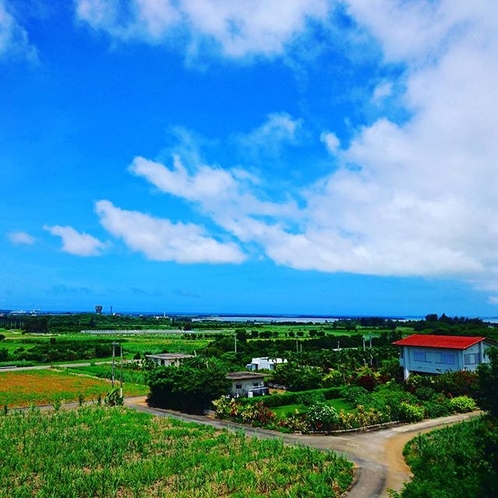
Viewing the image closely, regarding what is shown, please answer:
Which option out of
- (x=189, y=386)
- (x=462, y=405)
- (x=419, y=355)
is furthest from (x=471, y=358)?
(x=189, y=386)

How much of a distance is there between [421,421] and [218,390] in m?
14.2

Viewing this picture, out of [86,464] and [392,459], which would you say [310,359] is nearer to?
[392,459]

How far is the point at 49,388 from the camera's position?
1912 inches

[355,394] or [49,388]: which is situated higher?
[355,394]

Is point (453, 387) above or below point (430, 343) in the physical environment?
below

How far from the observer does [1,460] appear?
23.1 meters

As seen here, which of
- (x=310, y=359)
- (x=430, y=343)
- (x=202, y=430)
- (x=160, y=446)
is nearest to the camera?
(x=160, y=446)

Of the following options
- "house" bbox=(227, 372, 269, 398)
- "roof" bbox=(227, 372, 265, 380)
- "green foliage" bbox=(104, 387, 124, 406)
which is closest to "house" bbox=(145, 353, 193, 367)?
"roof" bbox=(227, 372, 265, 380)

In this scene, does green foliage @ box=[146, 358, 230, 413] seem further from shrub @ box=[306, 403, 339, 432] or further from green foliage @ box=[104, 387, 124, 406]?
shrub @ box=[306, 403, 339, 432]

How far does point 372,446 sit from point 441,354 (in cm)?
2183

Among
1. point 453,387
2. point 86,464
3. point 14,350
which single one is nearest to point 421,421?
point 453,387

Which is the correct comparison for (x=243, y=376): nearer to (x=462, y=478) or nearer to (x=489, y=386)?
(x=489, y=386)

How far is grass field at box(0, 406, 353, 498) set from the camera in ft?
63.4

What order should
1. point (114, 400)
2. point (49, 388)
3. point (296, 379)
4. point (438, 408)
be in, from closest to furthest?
1. point (438, 408)
2. point (114, 400)
3. point (296, 379)
4. point (49, 388)
